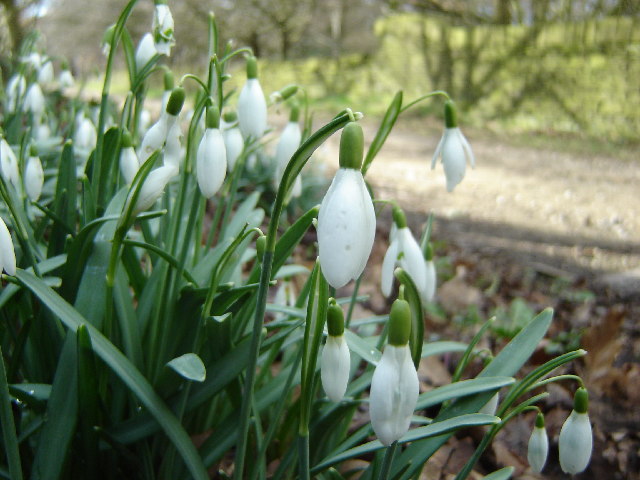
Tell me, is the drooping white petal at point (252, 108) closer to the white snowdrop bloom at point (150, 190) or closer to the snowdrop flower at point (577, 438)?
the white snowdrop bloom at point (150, 190)

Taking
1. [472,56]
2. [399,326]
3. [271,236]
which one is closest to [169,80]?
[271,236]

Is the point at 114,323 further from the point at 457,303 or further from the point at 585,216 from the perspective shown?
the point at 585,216

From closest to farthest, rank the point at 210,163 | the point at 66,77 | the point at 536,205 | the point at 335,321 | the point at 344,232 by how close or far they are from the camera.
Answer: the point at 344,232 → the point at 335,321 → the point at 210,163 → the point at 66,77 → the point at 536,205

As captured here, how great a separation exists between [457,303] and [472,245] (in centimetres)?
107

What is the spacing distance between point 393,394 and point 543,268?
269 centimetres

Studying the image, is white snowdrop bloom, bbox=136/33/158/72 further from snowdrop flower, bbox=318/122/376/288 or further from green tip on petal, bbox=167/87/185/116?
snowdrop flower, bbox=318/122/376/288

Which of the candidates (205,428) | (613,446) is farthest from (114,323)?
(613,446)

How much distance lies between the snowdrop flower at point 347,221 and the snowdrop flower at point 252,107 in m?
0.60

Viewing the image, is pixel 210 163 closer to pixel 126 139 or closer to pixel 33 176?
pixel 126 139

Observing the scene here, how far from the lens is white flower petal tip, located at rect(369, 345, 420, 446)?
0.72 meters

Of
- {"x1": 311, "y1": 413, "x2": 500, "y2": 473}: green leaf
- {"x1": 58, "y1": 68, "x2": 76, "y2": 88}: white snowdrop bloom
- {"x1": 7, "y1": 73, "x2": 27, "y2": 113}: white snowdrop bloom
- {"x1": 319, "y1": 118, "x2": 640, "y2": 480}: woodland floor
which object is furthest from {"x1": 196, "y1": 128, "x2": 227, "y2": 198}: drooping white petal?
{"x1": 58, "y1": 68, "x2": 76, "y2": 88}: white snowdrop bloom

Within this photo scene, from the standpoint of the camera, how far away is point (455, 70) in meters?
9.48

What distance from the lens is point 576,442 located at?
38.5 inches

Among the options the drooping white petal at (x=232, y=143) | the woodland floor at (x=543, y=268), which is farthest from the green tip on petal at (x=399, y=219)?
the woodland floor at (x=543, y=268)
